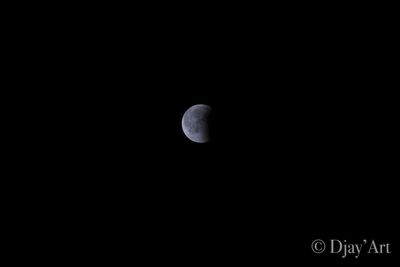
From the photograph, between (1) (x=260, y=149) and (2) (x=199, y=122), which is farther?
(1) (x=260, y=149)

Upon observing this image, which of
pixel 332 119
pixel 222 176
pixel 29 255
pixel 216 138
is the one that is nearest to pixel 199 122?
pixel 216 138

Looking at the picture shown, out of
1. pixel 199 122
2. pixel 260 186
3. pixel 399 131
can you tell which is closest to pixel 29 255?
pixel 199 122

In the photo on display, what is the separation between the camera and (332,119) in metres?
8.32

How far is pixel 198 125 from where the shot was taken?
19.2 ft

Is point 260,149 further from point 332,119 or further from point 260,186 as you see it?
point 332,119

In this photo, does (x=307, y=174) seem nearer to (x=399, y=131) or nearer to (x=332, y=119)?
(x=332, y=119)

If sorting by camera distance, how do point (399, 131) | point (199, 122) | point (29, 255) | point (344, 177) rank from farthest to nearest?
point (344, 177), point (399, 131), point (29, 255), point (199, 122)

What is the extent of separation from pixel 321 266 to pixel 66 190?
608cm

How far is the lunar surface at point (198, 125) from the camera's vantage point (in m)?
5.87

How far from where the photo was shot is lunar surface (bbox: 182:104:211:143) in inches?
231

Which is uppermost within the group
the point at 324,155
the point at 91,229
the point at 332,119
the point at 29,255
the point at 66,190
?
the point at 332,119

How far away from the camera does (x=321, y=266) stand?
7.43 metres

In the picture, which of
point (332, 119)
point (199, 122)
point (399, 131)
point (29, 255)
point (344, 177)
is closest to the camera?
point (199, 122)

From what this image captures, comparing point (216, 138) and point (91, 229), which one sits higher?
point (216, 138)
